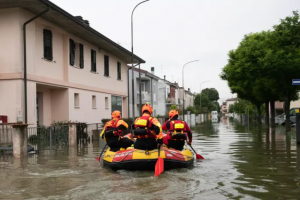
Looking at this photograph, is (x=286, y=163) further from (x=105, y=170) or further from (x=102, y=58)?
(x=102, y=58)

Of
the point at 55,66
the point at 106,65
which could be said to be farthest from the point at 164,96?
the point at 55,66

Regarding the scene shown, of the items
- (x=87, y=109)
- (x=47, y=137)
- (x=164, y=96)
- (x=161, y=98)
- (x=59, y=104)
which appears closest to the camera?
(x=47, y=137)

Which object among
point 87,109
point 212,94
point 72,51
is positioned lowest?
point 87,109

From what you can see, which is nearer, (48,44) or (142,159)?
(142,159)

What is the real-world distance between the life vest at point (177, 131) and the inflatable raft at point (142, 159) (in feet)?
2.86

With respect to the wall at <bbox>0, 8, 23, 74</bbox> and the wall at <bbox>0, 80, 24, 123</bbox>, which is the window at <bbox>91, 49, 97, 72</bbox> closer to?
the wall at <bbox>0, 8, 23, 74</bbox>

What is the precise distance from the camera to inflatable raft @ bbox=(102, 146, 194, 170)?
1035 cm

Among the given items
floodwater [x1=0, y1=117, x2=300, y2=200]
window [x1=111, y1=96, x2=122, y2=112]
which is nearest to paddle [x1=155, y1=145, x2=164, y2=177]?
floodwater [x1=0, y1=117, x2=300, y2=200]

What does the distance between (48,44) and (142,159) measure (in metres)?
12.0

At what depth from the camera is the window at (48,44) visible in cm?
1995

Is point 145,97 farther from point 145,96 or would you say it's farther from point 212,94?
point 212,94

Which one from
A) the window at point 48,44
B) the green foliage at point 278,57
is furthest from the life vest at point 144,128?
A: the green foliage at point 278,57

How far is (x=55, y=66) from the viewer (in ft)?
68.5

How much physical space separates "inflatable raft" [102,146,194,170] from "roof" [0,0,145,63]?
8.97 m
